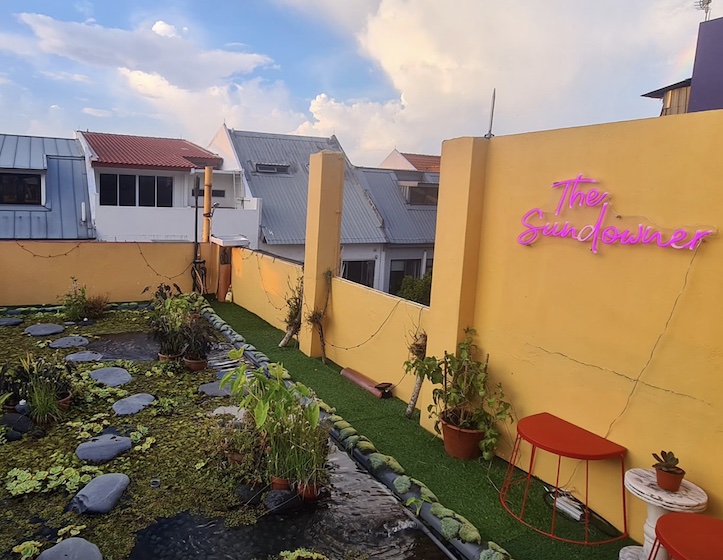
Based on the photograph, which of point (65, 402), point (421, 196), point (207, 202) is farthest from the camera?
point (421, 196)

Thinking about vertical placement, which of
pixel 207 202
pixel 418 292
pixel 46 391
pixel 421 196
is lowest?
pixel 46 391

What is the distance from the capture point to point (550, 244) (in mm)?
4039

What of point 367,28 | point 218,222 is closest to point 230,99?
point 218,222

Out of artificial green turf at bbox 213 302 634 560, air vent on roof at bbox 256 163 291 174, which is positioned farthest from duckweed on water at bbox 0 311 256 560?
air vent on roof at bbox 256 163 291 174

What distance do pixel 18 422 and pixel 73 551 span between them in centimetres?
225

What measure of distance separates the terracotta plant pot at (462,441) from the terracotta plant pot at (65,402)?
12.4 ft

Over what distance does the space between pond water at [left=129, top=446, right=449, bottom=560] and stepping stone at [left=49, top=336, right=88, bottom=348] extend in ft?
16.8

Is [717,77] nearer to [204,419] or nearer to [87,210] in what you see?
[204,419]

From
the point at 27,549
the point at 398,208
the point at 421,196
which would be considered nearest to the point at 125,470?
the point at 27,549

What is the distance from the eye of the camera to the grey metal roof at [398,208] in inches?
709

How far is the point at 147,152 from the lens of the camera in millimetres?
16859

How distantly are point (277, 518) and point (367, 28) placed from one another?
29.8ft

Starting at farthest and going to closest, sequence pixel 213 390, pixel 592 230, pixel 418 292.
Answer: pixel 418 292, pixel 213 390, pixel 592 230

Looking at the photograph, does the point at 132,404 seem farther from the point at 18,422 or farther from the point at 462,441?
the point at 462,441
